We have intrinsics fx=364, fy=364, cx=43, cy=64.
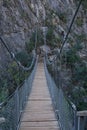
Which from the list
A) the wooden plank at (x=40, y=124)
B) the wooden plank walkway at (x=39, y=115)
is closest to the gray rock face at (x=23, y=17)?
the wooden plank walkway at (x=39, y=115)

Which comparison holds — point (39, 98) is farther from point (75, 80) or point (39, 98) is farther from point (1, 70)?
point (75, 80)

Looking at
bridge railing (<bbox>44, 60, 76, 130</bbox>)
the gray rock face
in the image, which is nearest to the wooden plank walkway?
bridge railing (<bbox>44, 60, 76, 130</bbox>)

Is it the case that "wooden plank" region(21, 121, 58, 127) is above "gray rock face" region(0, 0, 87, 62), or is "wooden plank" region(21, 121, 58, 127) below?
below

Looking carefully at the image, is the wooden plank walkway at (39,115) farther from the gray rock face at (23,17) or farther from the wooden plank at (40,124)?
the gray rock face at (23,17)

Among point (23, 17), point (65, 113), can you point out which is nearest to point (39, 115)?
point (65, 113)

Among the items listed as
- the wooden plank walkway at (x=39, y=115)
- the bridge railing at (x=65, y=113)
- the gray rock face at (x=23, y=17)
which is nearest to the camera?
the bridge railing at (x=65, y=113)

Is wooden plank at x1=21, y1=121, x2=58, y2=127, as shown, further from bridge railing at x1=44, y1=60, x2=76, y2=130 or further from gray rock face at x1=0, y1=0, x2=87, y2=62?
gray rock face at x1=0, y1=0, x2=87, y2=62

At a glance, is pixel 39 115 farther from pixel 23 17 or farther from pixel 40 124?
pixel 23 17

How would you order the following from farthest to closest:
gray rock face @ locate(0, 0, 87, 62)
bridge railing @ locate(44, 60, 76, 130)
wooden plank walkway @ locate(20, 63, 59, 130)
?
gray rock face @ locate(0, 0, 87, 62) → wooden plank walkway @ locate(20, 63, 59, 130) → bridge railing @ locate(44, 60, 76, 130)

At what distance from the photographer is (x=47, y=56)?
62.7 ft

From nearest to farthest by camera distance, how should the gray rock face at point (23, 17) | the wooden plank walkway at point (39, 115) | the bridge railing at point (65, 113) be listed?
the bridge railing at point (65, 113), the wooden plank walkway at point (39, 115), the gray rock face at point (23, 17)

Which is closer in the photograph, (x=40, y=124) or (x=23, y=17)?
(x=40, y=124)

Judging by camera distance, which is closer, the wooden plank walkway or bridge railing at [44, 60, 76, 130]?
bridge railing at [44, 60, 76, 130]

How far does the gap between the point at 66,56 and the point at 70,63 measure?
399mm
